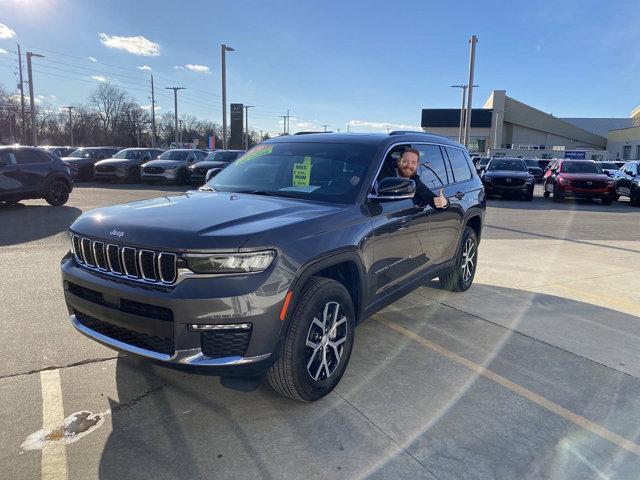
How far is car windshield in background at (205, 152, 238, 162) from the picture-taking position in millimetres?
21359

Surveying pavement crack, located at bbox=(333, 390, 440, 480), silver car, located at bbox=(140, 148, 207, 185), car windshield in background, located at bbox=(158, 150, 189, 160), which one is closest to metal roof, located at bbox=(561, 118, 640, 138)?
car windshield in background, located at bbox=(158, 150, 189, 160)

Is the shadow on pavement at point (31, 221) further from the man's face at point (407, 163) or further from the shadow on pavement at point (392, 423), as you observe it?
the man's face at point (407, 163)

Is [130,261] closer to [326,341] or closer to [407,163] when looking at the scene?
[326,341]

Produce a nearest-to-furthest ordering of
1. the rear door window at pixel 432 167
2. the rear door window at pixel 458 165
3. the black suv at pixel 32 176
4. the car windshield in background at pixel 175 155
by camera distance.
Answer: the rear door window at pixel 432 167 < the rear door window at pixel 458 165 < the black suv at pixel 32 176 < the car windshield in background at pixel 175 155

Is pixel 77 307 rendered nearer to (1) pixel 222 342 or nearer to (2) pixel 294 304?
(1) pixel 222 342

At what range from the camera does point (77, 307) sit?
10.7 ft

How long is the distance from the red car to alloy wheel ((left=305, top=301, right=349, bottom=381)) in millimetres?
17455

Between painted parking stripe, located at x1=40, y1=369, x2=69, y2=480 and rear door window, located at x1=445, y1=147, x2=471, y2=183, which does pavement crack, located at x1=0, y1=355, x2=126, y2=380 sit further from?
rear door window, located at x1=445, y1=147, x2=471, y2=183

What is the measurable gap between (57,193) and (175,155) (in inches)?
346

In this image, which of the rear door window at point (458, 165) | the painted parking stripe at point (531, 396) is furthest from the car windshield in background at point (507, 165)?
the painted parking stripe at point (531, 396)

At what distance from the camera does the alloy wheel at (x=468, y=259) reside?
19.4 feet

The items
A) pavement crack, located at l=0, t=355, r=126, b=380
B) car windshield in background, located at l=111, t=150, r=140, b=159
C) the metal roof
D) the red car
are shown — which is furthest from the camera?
the metal roof

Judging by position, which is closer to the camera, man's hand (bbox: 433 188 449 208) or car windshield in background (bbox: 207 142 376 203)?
car windshield in background (bbox: 207 142 376 203)

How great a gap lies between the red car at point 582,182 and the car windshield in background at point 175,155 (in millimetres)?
15312
